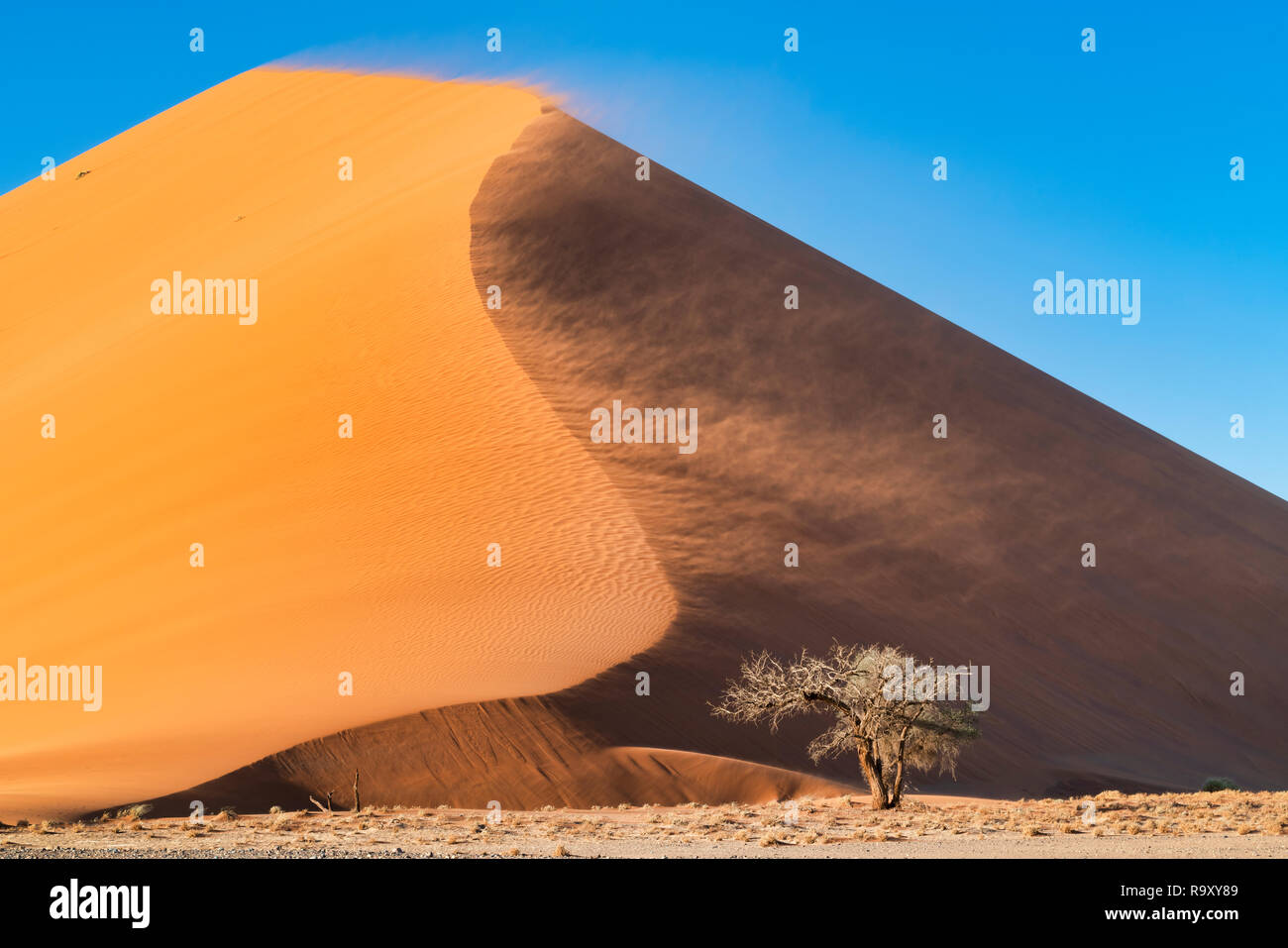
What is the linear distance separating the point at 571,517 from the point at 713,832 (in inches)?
463

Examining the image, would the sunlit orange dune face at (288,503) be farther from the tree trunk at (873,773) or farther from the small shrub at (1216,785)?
the small shrub at (1216,785)

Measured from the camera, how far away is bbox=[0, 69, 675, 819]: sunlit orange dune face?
60.2ft

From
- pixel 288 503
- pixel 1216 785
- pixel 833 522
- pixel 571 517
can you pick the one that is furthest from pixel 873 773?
pixel 288 503

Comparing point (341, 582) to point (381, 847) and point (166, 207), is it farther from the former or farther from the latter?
point (166, 207)

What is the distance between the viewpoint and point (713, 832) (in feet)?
44.1

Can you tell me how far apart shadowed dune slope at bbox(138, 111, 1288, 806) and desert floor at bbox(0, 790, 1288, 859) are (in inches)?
75.4

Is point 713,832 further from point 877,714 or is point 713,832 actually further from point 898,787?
point 877,714

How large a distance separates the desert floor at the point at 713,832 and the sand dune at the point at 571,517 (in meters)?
1.67

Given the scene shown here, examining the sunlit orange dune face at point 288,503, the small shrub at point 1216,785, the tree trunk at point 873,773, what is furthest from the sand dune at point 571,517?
the tree trunk at point 873,773

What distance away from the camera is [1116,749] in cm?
2397

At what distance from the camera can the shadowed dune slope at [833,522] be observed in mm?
19453

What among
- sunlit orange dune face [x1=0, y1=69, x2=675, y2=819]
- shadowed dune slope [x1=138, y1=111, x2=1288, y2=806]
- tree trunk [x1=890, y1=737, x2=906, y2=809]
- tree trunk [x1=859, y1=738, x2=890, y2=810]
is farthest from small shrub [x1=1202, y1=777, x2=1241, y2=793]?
sunlit orange dune face [x1=0, y1=69, x2=675, y2=819]

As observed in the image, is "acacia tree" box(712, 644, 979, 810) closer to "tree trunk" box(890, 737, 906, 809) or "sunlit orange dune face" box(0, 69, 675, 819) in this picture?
"tree trunk" box(890, 737, 906, 809)
